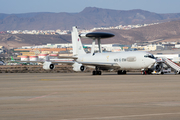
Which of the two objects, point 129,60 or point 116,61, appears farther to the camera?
point 116,61

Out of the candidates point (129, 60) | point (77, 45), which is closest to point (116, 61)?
point (129, 60)

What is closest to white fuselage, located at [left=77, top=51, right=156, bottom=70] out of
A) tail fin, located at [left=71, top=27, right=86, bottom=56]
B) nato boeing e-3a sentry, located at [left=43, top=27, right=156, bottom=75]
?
nato boeing e-3a sentry, located at [left=43, top=27, right=156, bottom=75]

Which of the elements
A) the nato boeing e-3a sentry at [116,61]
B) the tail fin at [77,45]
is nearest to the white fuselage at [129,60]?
the nato boeing e-3a sentry at [116,61]

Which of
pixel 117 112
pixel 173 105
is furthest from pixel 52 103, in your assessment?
pixel 173 105

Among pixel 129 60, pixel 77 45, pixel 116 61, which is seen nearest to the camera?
pixel 129 60

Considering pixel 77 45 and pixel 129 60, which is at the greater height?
pixel 77 45

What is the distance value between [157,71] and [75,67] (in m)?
14.6

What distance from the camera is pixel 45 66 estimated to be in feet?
198

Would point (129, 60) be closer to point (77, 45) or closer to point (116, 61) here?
point (116, 61)

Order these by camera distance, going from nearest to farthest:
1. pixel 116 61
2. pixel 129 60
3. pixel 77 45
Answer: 1. pixel 129 60
2. pixel 116 61
3. pixel 77 45

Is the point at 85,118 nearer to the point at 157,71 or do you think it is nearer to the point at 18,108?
the point at 18,108

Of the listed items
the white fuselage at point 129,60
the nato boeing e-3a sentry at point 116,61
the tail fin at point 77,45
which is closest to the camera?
the white fuselage at point 129,60

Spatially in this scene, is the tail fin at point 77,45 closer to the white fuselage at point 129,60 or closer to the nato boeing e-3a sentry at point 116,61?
Result: the nato boeing e-3a sentry at point 116,61

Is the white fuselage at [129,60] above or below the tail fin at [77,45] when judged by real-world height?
below
